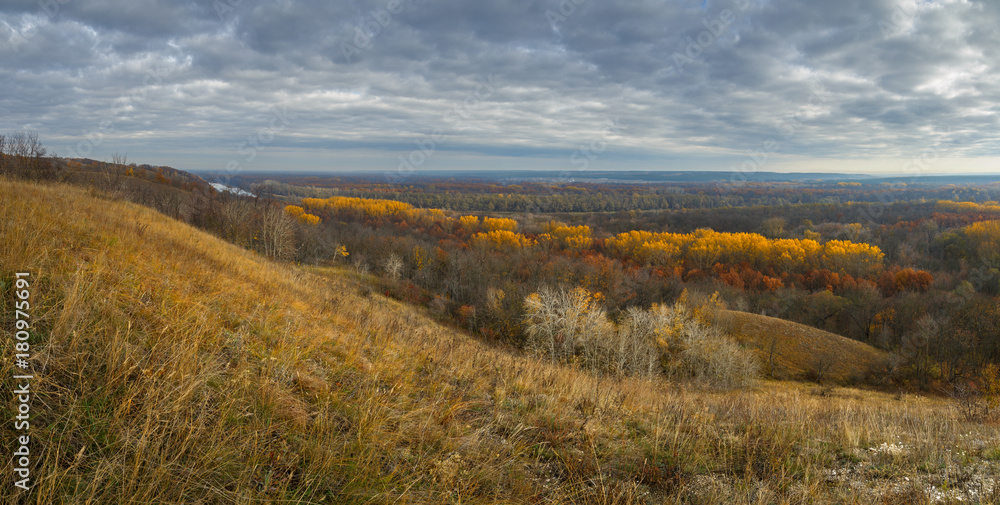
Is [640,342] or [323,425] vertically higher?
[323,425]

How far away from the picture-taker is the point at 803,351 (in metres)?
37.5

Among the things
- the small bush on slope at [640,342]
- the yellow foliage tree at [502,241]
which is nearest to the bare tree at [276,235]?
the small bush on slope at [640,342]

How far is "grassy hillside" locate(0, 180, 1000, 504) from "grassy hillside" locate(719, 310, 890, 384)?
3574 centimetres

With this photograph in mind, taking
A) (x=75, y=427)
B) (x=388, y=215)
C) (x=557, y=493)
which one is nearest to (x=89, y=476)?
(x=75, y=427)

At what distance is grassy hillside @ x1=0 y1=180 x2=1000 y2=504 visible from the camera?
261 centimetres

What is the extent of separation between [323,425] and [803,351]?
147 feet

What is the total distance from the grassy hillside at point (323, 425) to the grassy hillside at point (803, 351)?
35.7 metres

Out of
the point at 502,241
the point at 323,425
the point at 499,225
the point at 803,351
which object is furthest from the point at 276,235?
the point at 499,225

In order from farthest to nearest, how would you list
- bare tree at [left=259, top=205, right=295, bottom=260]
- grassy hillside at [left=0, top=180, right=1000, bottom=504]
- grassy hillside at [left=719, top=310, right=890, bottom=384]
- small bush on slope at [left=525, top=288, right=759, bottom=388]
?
grassy hillside at [left=719, top=310, right=890, bottom=384] < bare tree at [left=259, top=205, right=295, bottom=260] < small bush on slope at [left=525, top=288, right=759, bottom=388] < grassy hillside at [left=0, top=180, right=1000, bottom=504]

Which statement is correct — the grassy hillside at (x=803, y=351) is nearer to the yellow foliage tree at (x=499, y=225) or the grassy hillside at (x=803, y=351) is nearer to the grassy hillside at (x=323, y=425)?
the grassy hillside at (x=323, y=425)

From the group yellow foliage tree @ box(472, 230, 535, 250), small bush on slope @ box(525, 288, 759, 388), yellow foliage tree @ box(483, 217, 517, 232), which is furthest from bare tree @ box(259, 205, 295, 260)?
yellow foliage tree @ box(483, 217, 517, 232)

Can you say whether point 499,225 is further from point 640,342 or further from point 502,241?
point 640,342

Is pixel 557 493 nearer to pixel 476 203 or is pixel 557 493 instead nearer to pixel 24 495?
pixel 24 495

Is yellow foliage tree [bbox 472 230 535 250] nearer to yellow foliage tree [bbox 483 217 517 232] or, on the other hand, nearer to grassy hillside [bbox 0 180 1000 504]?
yellow foliage tree [bbox 483 217 517 232]
